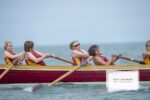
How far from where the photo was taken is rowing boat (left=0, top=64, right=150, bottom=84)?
16438mm

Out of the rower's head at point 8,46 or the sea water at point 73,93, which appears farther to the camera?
the rower's head at point 8,46

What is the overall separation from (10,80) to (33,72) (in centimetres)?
87

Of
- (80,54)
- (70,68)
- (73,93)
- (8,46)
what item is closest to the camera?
(73,93)

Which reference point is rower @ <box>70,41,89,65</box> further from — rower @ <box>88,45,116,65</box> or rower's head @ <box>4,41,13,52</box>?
rower's head @ <box>4,41,13,52</box>

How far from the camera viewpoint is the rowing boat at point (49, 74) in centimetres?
1644

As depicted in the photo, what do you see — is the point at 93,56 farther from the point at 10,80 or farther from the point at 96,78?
the point at 10,80

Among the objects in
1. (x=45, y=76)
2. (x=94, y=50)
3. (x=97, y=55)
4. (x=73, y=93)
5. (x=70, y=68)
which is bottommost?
(x=73, y=93)

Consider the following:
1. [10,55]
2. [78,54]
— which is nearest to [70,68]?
[78,54]

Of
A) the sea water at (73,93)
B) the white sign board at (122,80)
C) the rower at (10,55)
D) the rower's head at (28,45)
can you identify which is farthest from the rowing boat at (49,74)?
the rower's head at (28,45)

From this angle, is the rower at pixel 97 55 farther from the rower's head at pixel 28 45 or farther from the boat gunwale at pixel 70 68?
the rower's head at pixel 28 45

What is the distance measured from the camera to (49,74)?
16625mm

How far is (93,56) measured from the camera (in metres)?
16.8

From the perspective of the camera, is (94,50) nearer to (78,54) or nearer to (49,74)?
(78,54)

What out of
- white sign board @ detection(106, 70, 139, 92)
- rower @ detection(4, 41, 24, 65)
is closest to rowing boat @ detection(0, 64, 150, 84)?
white sign board @ detection(106, 70, 139, 92)
